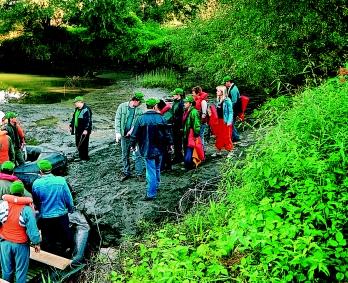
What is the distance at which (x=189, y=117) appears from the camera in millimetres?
9375

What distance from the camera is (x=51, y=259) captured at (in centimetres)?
667

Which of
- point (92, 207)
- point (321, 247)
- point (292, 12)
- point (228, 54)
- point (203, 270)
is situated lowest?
point (92, 207)

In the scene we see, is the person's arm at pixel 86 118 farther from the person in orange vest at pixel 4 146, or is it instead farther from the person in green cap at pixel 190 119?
the person in green cap at pixel 190 119

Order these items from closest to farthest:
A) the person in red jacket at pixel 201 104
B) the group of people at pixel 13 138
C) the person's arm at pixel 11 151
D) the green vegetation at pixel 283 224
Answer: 1. the green vegetation at pixel 283 224
2. the person's arm at pixel 11 151
3. the group of people at pixel 13 138
4. the person in red jacket at pixel 201 104

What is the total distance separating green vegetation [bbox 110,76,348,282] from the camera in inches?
177

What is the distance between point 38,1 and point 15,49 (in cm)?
495

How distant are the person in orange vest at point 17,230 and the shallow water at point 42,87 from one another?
1570 cm

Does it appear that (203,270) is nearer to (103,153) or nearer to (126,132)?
(126,132)

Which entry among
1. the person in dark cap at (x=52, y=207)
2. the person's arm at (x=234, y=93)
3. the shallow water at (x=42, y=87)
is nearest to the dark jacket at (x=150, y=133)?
the person in dark cap at (x=52, y=207)

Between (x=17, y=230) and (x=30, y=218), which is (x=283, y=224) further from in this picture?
(x=17, y=230)

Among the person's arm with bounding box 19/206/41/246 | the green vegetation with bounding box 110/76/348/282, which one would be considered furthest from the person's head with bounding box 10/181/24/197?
the green vegetation with bounding box 110/76/348/282

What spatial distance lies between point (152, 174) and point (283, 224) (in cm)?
390

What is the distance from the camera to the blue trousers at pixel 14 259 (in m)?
6.12

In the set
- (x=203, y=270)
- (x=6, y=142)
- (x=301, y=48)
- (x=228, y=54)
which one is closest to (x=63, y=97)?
(x=228, y=54)
